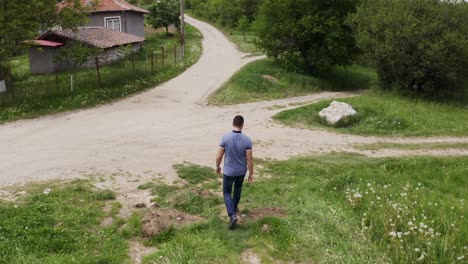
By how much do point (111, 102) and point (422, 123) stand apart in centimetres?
1296

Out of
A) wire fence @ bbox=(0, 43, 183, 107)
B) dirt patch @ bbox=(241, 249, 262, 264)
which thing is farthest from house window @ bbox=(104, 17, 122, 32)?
dirt patch @ bbox=(241, 249, 262, 264)

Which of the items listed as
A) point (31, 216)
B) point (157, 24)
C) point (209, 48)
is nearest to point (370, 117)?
point (31, 216)

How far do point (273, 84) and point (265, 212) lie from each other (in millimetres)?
16030

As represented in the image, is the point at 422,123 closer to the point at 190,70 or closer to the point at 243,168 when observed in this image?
the point at 243,168

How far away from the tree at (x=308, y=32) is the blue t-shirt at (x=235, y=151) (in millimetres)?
19629

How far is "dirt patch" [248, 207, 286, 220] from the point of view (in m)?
7.64

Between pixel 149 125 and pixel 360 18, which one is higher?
pixel 360 18

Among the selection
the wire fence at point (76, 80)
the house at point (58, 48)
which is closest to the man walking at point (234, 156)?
the wire fence at point (76, 80)

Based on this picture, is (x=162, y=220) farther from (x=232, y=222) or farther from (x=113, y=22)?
(x=113, y=22)

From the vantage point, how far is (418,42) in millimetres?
20672

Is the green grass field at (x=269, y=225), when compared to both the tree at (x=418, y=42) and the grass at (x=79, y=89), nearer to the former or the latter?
the grass at (x=79, y=89)

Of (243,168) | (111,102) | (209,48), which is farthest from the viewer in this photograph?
(209,48)

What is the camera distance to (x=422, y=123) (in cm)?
1647

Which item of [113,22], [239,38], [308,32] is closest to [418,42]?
[308,32]
